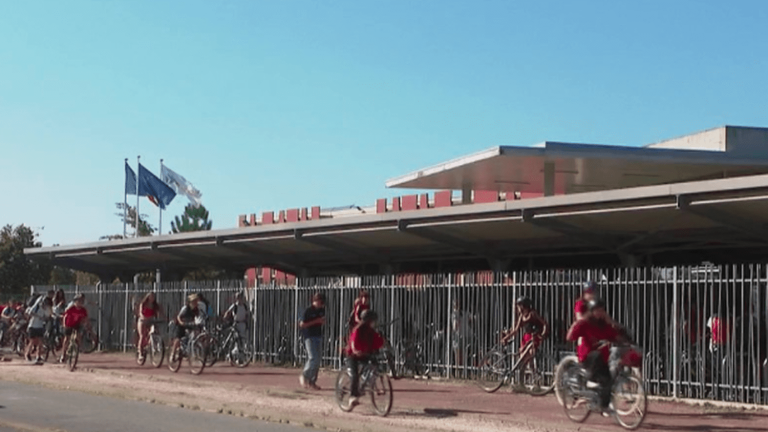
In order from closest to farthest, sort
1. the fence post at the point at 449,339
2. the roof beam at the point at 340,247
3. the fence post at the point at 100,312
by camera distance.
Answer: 1. the fence post at the point at 449,339
2. the roof beam at the point at 340,247
3. the fence post at the point at 100,312

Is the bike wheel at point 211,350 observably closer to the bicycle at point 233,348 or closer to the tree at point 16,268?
the bicycle at point 233,348

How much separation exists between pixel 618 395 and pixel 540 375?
5199 mm

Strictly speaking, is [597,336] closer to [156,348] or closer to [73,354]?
[156,348]

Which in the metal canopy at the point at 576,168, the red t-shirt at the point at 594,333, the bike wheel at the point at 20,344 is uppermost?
the metal canopy at the point at 576,168

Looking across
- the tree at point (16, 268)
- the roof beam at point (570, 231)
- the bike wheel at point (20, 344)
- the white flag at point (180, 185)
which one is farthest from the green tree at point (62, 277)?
the roof beam at point (570, 231)

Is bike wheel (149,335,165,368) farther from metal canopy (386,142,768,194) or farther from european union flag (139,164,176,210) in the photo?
european union flag (139,164,176,210)

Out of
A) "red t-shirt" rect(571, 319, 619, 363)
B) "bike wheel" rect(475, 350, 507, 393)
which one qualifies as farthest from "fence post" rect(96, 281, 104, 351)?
"red t-shirt" rect(571, 319, 619, 363)

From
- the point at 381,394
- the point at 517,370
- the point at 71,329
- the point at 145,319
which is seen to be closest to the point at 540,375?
the point at 517,370

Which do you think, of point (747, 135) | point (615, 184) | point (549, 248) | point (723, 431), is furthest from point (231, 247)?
point (723, 431)

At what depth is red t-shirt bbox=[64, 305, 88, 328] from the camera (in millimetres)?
23594

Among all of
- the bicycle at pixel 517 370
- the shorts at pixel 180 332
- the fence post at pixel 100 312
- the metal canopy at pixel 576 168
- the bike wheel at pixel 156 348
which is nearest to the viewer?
the bicycle at pixel 517 370

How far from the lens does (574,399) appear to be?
13898 mm

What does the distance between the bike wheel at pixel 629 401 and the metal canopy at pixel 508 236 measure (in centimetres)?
413

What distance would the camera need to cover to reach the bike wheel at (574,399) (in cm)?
1372
